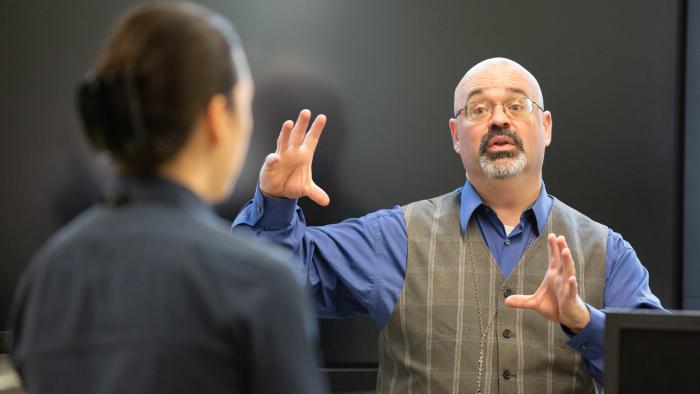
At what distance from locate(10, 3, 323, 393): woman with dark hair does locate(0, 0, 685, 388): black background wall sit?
5.56 ft

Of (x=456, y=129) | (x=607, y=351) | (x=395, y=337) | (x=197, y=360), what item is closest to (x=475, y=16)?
(x=456, y=129)

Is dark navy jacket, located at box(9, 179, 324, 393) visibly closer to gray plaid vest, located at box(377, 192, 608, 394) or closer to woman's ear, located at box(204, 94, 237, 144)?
woman's ear, located at box(204, 94, 237, 144)

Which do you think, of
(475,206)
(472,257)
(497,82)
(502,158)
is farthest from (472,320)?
(497,82)

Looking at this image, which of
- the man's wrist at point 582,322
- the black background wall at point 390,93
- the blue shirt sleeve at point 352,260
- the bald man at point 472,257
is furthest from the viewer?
the black background wall at point 390,93

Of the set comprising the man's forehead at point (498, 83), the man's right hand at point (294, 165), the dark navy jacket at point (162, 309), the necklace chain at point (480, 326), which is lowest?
the necklace chain at point (480, 326)

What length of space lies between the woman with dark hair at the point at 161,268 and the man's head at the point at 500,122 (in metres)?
1.44

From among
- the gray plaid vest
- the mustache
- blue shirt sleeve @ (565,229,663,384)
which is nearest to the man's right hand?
the gray plaid vest

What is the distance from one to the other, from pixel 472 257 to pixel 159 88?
58.4 inches

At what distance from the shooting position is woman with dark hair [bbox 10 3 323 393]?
83cm

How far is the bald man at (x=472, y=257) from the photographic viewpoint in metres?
2.09

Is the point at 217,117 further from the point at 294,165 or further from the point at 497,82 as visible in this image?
the point at 497,82

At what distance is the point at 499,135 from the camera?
2266 mm

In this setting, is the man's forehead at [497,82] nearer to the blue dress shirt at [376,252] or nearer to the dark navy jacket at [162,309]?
the blue dress shirt at [376,252]

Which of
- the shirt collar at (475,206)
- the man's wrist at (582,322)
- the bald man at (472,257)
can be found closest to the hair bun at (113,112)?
the bald man at (472,257)
